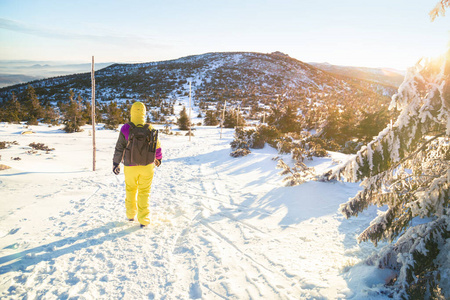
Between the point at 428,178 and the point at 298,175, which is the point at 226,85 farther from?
the point at 428,178

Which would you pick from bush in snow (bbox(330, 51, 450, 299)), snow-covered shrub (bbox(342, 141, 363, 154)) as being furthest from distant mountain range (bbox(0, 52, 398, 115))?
bush in snow (bbox(330, 51, 450, 299))

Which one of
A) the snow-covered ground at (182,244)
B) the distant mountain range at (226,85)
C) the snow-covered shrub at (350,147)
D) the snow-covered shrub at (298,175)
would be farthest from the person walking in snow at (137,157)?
the distant mountain range at (226,85)

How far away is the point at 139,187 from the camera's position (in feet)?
13.2

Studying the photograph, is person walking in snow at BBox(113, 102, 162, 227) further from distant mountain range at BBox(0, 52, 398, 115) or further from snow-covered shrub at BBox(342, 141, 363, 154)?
distant mountain range at BBox(0, 52, 398, 115)

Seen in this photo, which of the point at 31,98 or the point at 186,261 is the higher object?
the point at 31,98

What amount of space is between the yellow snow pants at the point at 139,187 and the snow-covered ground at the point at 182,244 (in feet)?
0.90

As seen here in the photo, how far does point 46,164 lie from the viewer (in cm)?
823

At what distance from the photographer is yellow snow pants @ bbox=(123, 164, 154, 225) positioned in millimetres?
3923

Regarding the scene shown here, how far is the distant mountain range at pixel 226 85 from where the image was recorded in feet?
222

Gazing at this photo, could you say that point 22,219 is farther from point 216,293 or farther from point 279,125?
point 279,125

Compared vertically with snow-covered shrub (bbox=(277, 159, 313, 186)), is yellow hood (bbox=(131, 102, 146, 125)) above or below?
above

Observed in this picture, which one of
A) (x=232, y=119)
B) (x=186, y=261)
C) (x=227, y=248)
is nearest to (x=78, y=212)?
(x=186, y=261)

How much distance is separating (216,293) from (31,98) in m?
42.3

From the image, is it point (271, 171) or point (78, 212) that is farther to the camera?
point (271, 171)
